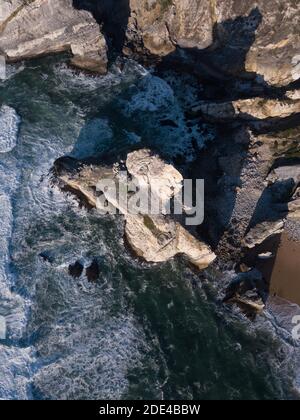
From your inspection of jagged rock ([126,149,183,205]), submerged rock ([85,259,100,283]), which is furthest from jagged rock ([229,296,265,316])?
submerged rock ([85,259,100,283])

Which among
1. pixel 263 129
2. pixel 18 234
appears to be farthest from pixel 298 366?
pixel 18 234

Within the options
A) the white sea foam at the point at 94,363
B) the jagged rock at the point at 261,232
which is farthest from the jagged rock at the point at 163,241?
the white sea foam at the point at 94,363

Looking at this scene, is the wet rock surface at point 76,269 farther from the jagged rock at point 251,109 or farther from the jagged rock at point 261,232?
the jagged rock at point 251,109

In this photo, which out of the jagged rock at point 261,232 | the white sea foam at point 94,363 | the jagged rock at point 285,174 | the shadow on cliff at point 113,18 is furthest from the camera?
the shadow on cliff at point 113,18

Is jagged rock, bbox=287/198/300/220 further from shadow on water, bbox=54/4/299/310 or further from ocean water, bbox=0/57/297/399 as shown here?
ocean water, bbox=0/57/297/399

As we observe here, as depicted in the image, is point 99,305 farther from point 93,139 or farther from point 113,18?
point 113,18

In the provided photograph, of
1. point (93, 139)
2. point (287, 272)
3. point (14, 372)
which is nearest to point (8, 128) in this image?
point (93, 139)
